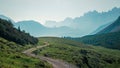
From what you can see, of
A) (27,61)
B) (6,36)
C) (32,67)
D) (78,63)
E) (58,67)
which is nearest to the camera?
(32,67)

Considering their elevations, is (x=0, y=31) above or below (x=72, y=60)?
above

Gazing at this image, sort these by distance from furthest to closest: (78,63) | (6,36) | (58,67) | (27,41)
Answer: (27,41) → (6,36) → (78,63) → (58,67)

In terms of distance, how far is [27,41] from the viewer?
154625mm

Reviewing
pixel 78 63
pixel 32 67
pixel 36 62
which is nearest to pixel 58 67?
pixel 36 62

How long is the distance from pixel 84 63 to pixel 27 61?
2242 inches

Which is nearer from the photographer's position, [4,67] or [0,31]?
[4,67]

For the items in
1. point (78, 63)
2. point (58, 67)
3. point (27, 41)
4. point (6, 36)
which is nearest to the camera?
point (58, 67)

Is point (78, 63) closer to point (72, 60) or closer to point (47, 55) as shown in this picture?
point (72, 60)

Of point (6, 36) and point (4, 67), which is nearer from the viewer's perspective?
point (4, 67)

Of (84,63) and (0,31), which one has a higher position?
(0,31)

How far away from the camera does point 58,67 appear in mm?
95938

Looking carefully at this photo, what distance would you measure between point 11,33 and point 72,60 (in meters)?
41.1

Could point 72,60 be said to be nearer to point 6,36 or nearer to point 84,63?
point 84,63

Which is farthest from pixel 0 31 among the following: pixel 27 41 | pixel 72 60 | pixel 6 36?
pixel 72 60
